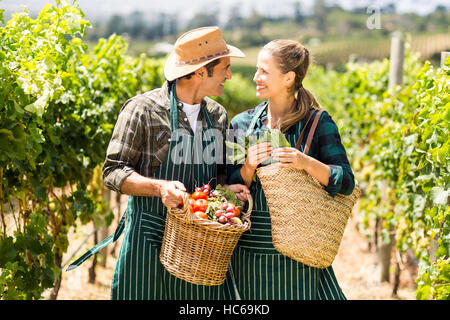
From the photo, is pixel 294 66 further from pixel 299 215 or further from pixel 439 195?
pixel 439 195

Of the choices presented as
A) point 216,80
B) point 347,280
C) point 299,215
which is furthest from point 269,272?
point 347,280

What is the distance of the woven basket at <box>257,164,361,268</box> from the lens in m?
2.25

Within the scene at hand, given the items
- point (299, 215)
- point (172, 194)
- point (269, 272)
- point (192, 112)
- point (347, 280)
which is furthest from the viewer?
point (347, 280)

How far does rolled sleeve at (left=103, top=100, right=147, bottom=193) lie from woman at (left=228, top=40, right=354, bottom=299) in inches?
16.7

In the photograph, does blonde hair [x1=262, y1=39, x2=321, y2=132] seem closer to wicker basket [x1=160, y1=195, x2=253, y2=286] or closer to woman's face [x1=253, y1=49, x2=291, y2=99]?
woman's face [x1=253, y1=49, x2=291, y2=99]

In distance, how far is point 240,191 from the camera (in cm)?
235

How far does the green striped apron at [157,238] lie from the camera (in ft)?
7.62

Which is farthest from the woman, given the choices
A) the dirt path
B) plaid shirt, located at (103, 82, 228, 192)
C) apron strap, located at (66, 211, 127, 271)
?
the dirt path

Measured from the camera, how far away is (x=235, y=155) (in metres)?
2.39

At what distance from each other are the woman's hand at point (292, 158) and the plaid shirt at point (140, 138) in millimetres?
420

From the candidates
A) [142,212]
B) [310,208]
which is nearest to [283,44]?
[310,208]

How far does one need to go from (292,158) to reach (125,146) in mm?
645

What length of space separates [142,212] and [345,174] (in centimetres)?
82

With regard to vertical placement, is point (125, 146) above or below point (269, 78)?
below
